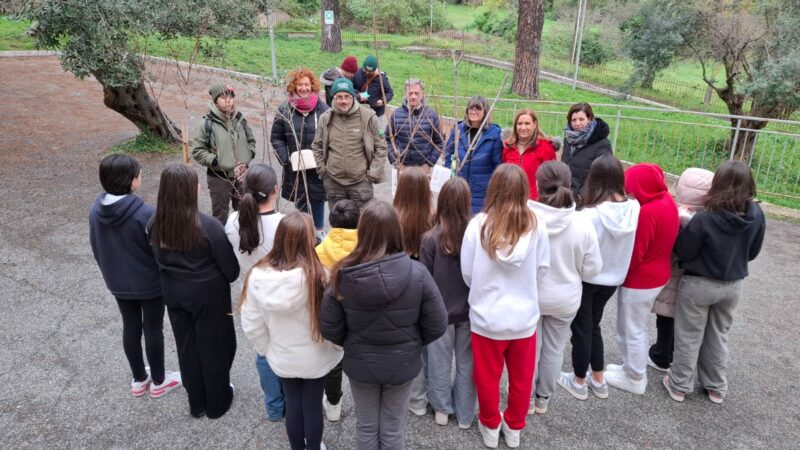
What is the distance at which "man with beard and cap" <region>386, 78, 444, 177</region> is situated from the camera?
5.07 meters

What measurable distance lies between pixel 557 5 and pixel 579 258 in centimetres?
4195

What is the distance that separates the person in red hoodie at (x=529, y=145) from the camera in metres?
4.47

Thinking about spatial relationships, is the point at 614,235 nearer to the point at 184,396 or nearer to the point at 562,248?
the point at 562,248

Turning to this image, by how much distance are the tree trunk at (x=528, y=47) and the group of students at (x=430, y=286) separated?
1204 centimetres

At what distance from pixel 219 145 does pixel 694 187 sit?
3.82 m

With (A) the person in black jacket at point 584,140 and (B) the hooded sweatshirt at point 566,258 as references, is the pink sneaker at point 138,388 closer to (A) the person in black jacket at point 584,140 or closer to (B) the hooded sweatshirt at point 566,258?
(B) the hooded sweatshirt at point 566,258

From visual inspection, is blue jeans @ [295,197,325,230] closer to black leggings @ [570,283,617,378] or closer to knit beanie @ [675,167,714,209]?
black leggings @ [570,283,617,378]

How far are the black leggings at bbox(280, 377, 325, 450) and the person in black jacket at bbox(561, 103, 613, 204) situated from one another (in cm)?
268

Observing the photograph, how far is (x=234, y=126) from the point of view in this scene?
16.0 ft

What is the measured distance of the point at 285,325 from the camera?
8.58 feet

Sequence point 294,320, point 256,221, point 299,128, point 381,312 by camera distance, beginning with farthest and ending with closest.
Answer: point 299,128
point 256,221
point 294,320
point 381,312

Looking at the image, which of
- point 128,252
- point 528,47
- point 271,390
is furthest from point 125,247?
point 528,47

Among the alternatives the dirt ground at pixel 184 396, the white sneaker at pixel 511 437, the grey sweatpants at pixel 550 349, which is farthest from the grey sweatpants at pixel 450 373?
the grey sweatpants at pixel 550 349

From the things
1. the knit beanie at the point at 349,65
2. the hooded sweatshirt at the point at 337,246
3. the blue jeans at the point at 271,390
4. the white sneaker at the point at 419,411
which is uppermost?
the knit beanie at the point at 349,65
